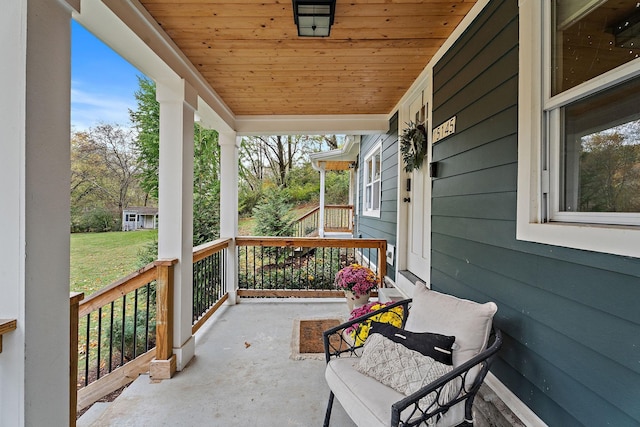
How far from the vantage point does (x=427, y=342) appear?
1514 millimetres

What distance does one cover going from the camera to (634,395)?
0.93 metres

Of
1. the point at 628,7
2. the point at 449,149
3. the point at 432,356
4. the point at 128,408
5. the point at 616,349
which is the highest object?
the point at 628,7

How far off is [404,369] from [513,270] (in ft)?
2.42

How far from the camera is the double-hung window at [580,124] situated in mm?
994

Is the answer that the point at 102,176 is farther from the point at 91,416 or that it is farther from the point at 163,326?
the point at 91,416

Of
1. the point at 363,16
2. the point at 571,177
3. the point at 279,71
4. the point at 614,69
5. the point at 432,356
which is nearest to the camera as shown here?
the point at 614,69

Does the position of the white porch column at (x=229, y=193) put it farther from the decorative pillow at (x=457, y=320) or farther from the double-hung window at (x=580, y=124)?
the double-hung window at (x=580, y=124)

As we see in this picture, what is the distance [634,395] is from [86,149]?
4694 millimetres

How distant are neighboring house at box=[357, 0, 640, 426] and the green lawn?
143 inches

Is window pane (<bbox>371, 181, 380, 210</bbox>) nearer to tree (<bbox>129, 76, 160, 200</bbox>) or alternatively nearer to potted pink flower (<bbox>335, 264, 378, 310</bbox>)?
potted pink flower (<bbox>335, 264, 378, 310</bbox>)

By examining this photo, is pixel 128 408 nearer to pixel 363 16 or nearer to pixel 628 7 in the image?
pixel 363 16

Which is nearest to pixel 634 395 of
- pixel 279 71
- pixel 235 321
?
pixel 279 71

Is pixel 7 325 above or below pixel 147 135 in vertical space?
below

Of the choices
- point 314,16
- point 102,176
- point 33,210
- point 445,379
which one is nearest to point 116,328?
point 102,176
